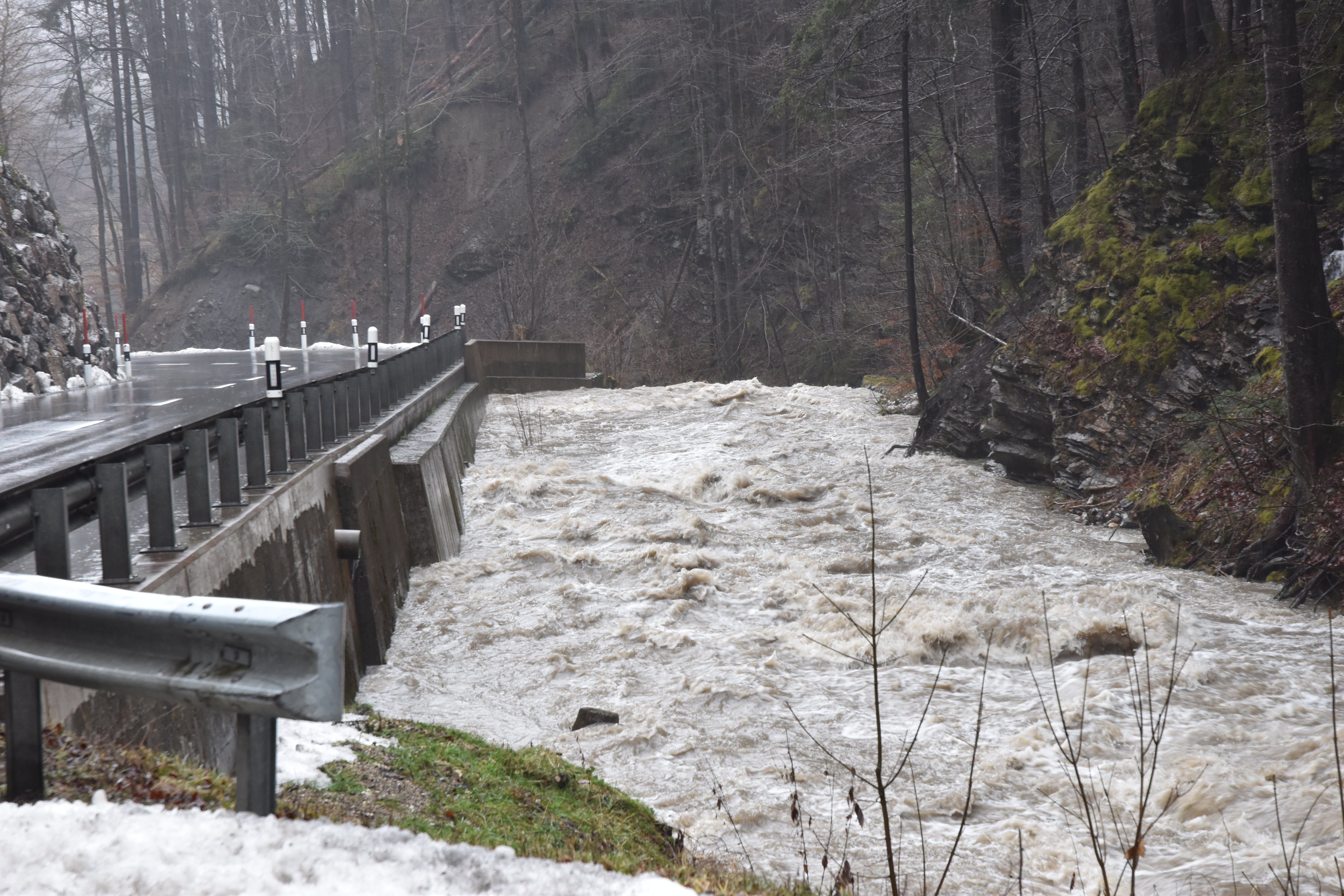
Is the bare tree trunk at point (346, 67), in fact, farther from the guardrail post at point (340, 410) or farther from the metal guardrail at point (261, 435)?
the guardrail post at point (340, 410)

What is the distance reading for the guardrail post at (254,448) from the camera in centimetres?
770

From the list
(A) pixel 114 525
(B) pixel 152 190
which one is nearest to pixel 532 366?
(A) pixel 114 525

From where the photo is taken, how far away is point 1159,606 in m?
9.60

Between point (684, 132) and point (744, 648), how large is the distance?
36.3m

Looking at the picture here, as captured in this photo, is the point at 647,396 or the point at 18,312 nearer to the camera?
the point at 18,312

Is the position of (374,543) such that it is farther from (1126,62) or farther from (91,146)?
(91,146)

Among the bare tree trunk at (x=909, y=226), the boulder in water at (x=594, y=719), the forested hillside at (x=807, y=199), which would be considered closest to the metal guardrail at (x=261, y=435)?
the boulder in water at (x=594, y=719)

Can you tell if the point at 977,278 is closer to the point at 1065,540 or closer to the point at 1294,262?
the point at 1065,540

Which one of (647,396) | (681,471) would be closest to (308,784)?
(681,471)

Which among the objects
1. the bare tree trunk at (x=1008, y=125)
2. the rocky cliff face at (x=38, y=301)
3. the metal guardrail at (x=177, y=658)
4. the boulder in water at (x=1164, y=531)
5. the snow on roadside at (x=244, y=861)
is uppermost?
the bare tree trunk at (x=1008, y=125)

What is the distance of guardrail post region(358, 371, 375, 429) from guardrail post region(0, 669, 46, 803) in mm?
9022

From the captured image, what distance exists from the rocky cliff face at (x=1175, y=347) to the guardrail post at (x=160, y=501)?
30.0ft

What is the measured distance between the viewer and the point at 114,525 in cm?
503

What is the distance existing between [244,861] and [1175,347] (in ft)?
44.3
